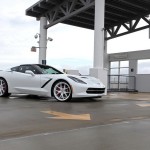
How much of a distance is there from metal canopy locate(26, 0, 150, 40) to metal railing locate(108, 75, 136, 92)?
152 inches

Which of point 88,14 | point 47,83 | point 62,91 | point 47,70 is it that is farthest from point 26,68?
point 88,14

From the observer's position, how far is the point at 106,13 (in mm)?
25312

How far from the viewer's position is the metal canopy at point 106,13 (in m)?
22.3

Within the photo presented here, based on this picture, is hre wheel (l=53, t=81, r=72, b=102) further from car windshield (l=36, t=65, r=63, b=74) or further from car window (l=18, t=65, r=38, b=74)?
car window (l=18, t=65, r=38, b=74)

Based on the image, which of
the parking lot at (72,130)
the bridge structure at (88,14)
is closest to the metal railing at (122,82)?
the bridge structure at (88,14)

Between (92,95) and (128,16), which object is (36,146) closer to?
(92,95)

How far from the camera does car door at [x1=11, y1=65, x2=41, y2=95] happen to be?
11.2 metres

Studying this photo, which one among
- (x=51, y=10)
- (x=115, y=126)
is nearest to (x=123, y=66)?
(x=51, y=10)

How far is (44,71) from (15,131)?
6312 mm

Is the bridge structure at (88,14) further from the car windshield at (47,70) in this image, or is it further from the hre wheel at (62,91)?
the hre wheel at (62,91)

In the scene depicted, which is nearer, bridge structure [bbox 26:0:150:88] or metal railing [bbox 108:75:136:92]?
bridge structure [bbox 26:0:150:88]

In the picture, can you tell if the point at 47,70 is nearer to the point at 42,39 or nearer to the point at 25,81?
the point at 25,81

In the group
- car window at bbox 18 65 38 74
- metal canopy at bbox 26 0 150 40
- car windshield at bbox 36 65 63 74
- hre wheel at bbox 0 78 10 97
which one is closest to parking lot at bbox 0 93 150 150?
car windshield at bbox 36 65 63 74

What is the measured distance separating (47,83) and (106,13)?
15489 millimetres
